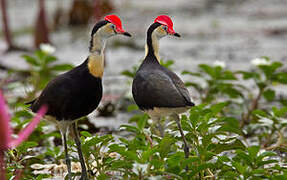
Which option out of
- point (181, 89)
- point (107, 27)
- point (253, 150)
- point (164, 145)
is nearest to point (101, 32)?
point (107, 27)

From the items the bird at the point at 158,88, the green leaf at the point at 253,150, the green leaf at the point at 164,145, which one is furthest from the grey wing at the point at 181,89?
the green leaf at the point at 253,150

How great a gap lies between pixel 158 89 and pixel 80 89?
14.9 inches

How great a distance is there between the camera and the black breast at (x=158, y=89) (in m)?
2.28

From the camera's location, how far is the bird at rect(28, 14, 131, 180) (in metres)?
2.25

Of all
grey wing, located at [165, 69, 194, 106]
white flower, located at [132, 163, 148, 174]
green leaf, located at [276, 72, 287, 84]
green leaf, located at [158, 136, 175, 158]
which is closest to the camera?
white flower, located at [132, 163, 148, 174]

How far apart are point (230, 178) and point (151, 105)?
0.51m

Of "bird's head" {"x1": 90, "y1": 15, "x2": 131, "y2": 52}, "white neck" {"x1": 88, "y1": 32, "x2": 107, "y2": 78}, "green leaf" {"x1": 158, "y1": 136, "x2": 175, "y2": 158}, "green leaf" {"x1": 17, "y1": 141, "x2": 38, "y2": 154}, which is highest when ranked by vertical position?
"bird's head" {"x1": 90, "y1": 15, "x2": 131, "y2": 52}

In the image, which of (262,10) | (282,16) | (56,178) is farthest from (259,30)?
(56,178)

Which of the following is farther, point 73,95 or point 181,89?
point 181,89

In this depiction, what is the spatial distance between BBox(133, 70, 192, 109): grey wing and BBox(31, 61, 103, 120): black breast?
0.21m

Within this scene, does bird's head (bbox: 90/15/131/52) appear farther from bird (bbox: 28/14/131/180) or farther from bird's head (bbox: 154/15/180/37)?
bird's head (bbox: 154/15/180/37)

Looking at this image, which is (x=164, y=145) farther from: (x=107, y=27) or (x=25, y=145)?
(x=25, y=145)

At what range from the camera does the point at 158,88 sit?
232 centimetres

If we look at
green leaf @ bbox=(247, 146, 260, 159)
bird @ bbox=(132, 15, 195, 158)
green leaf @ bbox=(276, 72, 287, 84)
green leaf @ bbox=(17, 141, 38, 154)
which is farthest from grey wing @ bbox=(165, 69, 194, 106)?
green leaf @ bbox=(276, 72, 287, 84)
